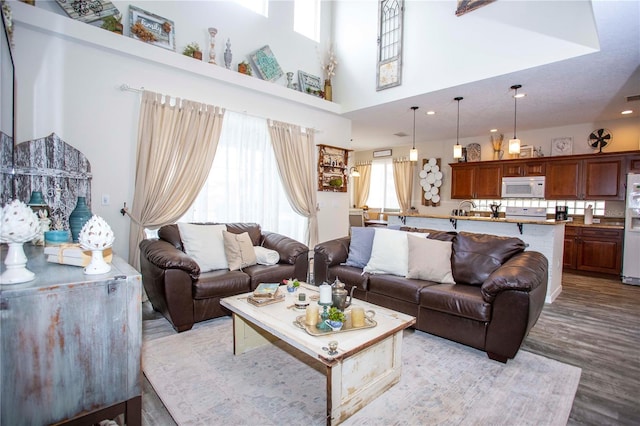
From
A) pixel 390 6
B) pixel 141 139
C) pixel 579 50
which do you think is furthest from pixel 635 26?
pixel 141 139

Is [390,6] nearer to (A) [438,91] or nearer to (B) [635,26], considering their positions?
(A) [438,91]

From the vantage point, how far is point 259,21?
14.9 ft

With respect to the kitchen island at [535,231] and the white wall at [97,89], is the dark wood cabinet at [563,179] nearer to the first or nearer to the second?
the kitchen island at [535,231]

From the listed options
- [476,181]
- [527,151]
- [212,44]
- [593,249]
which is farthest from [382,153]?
[212,44]

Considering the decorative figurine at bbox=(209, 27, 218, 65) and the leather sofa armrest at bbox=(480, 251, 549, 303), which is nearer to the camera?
the leather sofa armrest at bbox=(480, 251, 549, 303)

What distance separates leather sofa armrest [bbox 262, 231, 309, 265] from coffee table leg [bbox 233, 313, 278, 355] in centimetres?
120

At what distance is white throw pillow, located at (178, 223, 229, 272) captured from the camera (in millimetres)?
3211

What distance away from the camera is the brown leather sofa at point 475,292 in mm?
2242

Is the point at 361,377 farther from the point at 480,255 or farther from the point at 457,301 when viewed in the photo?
the point at 480,255

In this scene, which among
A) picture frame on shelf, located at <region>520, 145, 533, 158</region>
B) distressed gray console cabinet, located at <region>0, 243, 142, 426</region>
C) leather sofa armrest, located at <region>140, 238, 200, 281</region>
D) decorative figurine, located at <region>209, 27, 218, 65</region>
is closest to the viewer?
distressed gray console cabinet, located at <region>0, 243, 142, 426</region>

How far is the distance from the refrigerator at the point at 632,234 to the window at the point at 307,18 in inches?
218

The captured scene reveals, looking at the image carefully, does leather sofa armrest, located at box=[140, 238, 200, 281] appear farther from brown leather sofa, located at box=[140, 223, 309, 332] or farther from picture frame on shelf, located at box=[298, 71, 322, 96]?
picture frame on shelf, located at box=[298, 71, 322, 96]

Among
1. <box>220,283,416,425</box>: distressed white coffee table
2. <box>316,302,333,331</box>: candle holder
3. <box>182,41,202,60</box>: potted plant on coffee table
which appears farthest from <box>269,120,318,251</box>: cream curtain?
Answer: <box>316,302,333,331</box>: candle holder

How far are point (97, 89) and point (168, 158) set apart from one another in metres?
0.94
